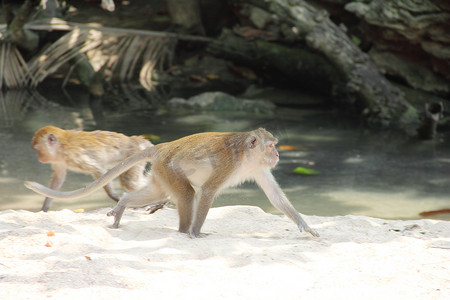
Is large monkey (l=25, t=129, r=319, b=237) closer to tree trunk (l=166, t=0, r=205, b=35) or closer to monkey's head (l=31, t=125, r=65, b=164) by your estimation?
monkey's head (l=31, t=125, r=65, b=164)

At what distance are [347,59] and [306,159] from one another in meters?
3.54

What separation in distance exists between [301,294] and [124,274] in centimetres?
112

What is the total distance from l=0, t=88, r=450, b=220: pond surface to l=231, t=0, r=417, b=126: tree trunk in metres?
0.75

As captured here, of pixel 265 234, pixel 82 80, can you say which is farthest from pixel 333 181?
pixel 82 80

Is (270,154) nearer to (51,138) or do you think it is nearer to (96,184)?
(96,184)

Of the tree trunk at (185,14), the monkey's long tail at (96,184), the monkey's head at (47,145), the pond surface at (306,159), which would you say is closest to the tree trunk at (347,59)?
the pond surface at (306,159)

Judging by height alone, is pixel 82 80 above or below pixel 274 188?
below

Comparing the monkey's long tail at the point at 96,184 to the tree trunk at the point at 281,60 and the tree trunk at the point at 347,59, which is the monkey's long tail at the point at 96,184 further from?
the tree trunk at the point at 281,60

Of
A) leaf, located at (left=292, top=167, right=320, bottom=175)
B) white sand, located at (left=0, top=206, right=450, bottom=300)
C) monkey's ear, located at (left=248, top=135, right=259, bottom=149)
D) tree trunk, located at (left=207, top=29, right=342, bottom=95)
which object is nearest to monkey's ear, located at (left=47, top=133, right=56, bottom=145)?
Answer: white sand, located at (left=0, top=206, right=450, bottom=300)

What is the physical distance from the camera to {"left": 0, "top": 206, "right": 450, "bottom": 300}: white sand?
11.9 ft

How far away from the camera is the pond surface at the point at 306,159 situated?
22.7ft

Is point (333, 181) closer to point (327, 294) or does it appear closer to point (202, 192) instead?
A: point (202, 192)

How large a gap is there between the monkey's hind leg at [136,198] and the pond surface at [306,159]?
157cm

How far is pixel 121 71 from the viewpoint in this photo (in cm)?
1489
